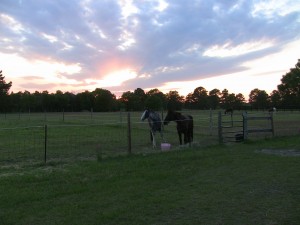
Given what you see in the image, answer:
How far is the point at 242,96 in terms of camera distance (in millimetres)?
173250

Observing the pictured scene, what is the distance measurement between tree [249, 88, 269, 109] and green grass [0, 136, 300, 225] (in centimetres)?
12580

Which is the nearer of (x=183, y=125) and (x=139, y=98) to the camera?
(x=183, y=125)

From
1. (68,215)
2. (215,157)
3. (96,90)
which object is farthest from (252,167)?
(96,90)

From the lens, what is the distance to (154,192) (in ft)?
21.5

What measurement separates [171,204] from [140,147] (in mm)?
8812

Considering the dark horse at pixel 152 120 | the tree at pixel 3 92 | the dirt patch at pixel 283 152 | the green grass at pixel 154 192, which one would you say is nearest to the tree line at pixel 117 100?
the tree at pixel 3 92

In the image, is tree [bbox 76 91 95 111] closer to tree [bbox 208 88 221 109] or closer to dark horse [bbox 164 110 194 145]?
tree [bbox 208 88 221 109]

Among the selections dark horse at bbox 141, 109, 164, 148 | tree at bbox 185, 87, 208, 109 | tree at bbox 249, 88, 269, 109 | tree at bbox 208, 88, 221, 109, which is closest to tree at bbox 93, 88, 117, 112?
tree at bbox 185, 87, 208, 109

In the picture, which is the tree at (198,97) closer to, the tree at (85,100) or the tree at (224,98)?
the tree at (224,98)

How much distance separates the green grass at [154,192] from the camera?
5125 mm

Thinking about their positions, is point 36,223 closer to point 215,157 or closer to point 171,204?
point 171,204

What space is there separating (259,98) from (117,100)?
58.9 meters

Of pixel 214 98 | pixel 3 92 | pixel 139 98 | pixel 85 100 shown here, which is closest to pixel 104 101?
pixel 85 100

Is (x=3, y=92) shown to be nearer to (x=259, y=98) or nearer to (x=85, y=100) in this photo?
(x=85, y=100)
